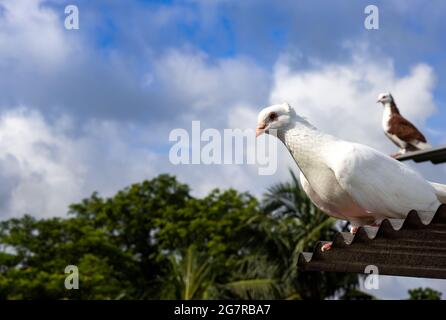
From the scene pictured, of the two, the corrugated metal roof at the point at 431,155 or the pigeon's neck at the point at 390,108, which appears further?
the pigeon's neck at the point at 390,108

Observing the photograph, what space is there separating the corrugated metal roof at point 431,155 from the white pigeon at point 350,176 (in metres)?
3.47

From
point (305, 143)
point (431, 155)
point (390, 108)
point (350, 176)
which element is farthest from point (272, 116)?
point (390, 108)

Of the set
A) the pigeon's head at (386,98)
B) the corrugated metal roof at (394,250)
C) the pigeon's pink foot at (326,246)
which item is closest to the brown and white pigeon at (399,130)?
the pigeon's head at (386,98)

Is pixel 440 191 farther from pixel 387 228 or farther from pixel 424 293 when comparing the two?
pixel 424 293

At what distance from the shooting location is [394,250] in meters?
5.09

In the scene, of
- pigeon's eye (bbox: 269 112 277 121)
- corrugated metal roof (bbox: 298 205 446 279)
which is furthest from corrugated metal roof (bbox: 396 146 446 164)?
pigeon's eye (bbox: 269 112 277 121)

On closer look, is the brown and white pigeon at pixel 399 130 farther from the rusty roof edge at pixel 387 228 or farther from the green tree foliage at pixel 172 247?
the green tree foliage at pixel 172 247

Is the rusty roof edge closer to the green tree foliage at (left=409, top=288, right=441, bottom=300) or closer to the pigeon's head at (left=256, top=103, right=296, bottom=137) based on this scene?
the pigeon's head at (left=256, top=103, right=296, bottom=137)

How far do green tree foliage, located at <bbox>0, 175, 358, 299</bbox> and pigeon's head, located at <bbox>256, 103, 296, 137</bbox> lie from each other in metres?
19.9

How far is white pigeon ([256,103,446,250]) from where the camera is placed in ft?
16.3

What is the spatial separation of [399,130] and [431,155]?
2978 mm

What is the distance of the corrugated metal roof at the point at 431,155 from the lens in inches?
336

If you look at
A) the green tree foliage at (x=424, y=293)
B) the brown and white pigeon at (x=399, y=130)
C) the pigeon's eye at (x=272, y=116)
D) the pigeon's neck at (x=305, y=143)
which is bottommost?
the green tree foliage at (x=424, y=293)
